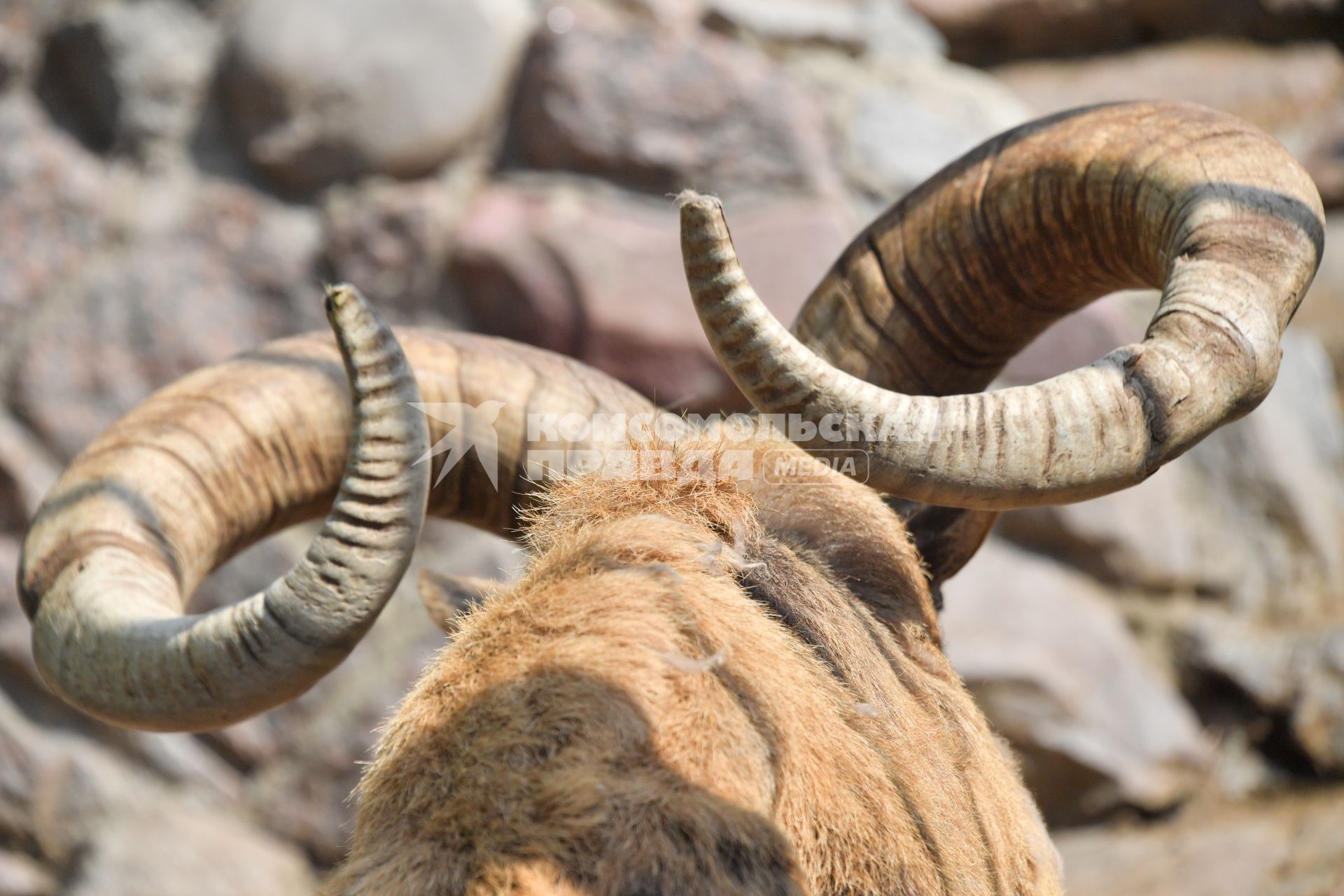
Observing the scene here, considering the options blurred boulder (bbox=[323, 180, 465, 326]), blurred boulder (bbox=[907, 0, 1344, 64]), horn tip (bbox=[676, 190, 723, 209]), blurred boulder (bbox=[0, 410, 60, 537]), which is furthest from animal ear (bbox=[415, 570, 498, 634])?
blurred boulder (bbox=[907, 0, 1344, 64])

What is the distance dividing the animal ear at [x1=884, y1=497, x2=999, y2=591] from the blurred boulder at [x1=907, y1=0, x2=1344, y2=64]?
4.30 metres

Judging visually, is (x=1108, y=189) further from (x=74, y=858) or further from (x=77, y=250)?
(x=74, y=858)

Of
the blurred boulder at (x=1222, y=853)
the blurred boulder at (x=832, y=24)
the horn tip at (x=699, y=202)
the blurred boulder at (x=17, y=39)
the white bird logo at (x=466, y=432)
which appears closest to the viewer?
the horn tip at (x=699, y=202)

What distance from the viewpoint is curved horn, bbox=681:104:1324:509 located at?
1.53 meters

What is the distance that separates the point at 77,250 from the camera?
4.98 metres

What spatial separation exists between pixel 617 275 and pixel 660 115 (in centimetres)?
70

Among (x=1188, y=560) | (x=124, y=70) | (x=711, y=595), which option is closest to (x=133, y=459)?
(x=711, y=595)

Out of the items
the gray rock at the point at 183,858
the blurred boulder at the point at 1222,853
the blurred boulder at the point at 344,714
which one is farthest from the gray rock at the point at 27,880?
the blurred boulder at the point at 1222,853

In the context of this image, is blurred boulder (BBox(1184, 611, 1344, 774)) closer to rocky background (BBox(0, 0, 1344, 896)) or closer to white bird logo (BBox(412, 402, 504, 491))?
rocky background (BBox(0, 0, 1344, 896))

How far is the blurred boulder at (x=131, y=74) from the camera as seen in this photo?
496cm

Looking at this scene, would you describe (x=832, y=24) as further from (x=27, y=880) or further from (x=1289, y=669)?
(x=27, y=880)

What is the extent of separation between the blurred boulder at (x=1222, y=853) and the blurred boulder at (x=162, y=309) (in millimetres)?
3765

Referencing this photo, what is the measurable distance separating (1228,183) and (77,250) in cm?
460

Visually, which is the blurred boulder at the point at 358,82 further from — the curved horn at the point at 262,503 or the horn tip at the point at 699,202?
the horn tip at the point at 699,202
